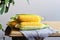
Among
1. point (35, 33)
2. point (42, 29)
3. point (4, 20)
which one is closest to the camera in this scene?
point (35, 33)

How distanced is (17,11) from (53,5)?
65 cm

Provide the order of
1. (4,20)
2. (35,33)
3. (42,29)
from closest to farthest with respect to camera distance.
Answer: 1. (35,33)
2. (42,29)
3. (4,20)

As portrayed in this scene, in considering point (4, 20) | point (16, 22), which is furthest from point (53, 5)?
point (16, 22)

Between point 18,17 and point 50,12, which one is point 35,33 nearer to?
point 18,17

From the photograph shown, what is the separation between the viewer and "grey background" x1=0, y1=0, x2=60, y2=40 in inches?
118

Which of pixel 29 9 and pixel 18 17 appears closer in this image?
pixel 18 17

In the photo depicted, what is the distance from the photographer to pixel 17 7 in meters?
3.01

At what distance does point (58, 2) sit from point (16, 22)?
1.76 m

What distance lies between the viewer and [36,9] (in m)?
3.03

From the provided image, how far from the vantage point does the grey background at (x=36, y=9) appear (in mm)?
3002

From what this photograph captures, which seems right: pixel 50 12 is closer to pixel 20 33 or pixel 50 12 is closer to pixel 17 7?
pixel 17 7

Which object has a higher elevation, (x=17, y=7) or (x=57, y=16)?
(x=17, y=7)

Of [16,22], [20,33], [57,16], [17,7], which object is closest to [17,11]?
[17,7]

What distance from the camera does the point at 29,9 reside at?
302 centimetres
